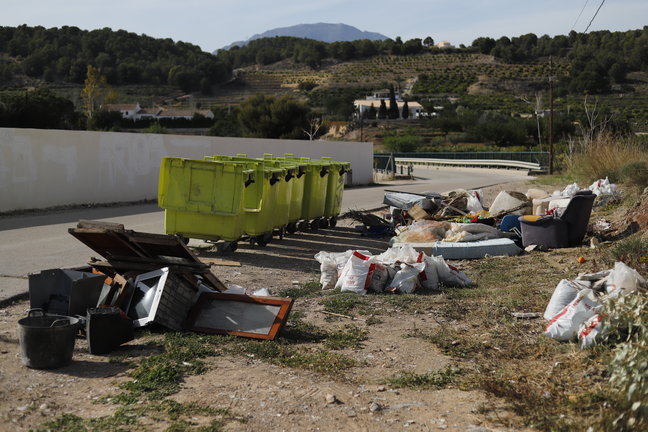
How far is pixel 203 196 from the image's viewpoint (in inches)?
436

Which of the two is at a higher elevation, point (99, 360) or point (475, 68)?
point (475, 68)

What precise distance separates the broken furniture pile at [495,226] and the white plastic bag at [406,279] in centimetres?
236

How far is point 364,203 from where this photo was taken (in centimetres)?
2145

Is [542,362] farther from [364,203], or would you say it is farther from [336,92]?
[336,92]

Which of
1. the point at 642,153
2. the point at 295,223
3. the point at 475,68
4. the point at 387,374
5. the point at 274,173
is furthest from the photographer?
the point at 475,68

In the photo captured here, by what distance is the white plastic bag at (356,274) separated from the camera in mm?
8320

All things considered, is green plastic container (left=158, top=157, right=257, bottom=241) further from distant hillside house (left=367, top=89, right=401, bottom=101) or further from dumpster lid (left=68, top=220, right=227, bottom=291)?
distant hillside house (left=367, top=89, right=401, bottom=101)

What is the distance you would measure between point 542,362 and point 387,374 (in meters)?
1.18

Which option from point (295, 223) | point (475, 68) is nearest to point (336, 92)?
point (475, 68)

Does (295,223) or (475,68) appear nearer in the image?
(295,223)

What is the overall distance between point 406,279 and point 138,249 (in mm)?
2976

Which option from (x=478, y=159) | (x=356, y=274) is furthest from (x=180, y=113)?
(x=356, y=274)

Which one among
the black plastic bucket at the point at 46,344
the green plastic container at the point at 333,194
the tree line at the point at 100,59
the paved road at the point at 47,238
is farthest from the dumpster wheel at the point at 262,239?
the tree line at the point at 100,59

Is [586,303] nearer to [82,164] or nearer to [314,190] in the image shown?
[314,190]
